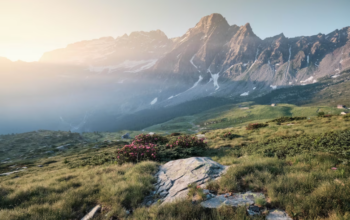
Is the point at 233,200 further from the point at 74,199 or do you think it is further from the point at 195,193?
the point at 74,199

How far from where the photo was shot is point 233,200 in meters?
6.11

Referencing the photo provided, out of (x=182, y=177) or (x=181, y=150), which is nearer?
(x=182, y=177)

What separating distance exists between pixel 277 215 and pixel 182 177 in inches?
192

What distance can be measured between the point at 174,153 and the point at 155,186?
7.24 metres

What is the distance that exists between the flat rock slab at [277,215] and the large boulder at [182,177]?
3.14 meters

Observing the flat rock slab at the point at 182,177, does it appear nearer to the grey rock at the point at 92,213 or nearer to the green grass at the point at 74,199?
the green grass at the point at 74,199

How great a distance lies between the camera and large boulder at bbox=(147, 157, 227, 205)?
25.0 ft

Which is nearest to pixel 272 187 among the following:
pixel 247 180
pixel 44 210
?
pixel 247 180

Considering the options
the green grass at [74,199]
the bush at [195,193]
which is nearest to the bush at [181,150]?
the green grass at [74,199]

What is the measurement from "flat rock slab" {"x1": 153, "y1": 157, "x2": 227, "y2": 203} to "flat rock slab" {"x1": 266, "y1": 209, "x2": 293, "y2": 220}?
3143 mm

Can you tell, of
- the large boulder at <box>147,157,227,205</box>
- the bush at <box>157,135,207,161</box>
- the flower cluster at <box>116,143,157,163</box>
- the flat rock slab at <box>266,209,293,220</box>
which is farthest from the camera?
the bush at <box>157,135,207,161</box>

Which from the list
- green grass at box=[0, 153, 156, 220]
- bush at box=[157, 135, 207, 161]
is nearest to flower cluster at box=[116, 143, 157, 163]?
bush at box=[157, 135, 207, 161]

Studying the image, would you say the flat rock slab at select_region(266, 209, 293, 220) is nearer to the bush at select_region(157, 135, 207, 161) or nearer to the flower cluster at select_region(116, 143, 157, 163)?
the bush at select_region(157, 135, 207, 161)

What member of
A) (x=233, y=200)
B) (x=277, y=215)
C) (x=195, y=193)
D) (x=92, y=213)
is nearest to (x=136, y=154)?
(x=92, y=213)
